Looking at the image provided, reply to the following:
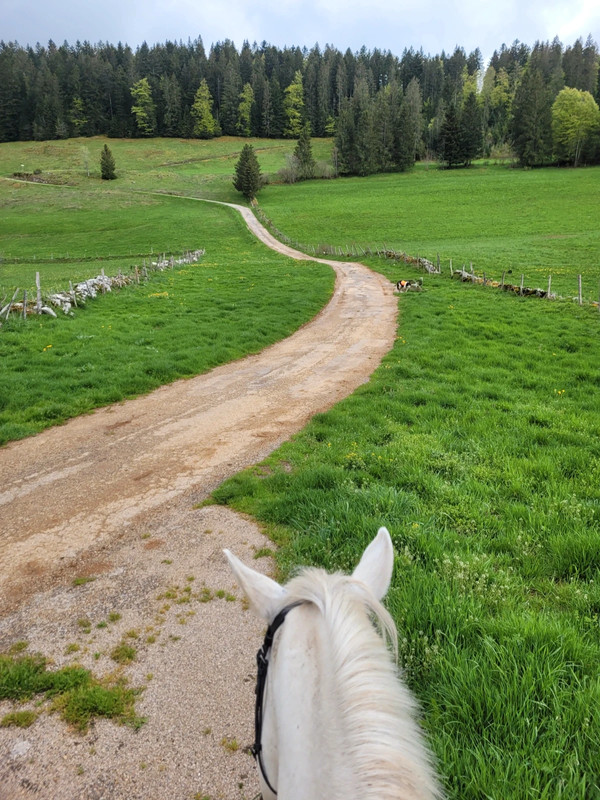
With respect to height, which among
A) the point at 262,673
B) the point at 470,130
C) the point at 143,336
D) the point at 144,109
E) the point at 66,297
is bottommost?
the point at 143,336

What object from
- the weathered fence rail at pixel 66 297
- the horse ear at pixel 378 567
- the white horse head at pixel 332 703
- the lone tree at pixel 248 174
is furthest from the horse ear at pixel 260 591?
the lone tree at pixel 248 174

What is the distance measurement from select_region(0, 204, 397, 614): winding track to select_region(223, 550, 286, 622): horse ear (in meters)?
3.76

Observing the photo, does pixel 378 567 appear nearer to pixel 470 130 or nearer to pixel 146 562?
pixel 146 562

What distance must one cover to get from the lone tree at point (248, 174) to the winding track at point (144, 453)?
218 feet

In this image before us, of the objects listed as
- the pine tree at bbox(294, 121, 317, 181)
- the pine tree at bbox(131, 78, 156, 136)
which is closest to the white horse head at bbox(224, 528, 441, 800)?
the pine tree at bbox(294, 121, 317, 181)

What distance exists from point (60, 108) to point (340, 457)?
14701cm

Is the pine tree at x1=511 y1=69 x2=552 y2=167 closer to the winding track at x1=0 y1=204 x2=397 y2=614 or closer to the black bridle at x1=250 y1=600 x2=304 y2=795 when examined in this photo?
the winding track at x1=0 y1=204 x2=397 y2=614

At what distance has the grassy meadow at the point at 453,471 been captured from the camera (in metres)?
2.54

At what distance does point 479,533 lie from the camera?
15.4ft

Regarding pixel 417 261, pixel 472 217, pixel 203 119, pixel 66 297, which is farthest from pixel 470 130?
pixel 66 297

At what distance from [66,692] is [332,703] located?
2914mm

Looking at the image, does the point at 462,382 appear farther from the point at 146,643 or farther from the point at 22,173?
the point at 22,173

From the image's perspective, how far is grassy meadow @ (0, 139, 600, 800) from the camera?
2535 mm

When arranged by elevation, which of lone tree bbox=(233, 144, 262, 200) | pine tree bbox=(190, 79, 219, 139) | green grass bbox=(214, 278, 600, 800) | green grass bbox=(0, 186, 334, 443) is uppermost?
pine tree bbox=(190, 79, 219, 139)
